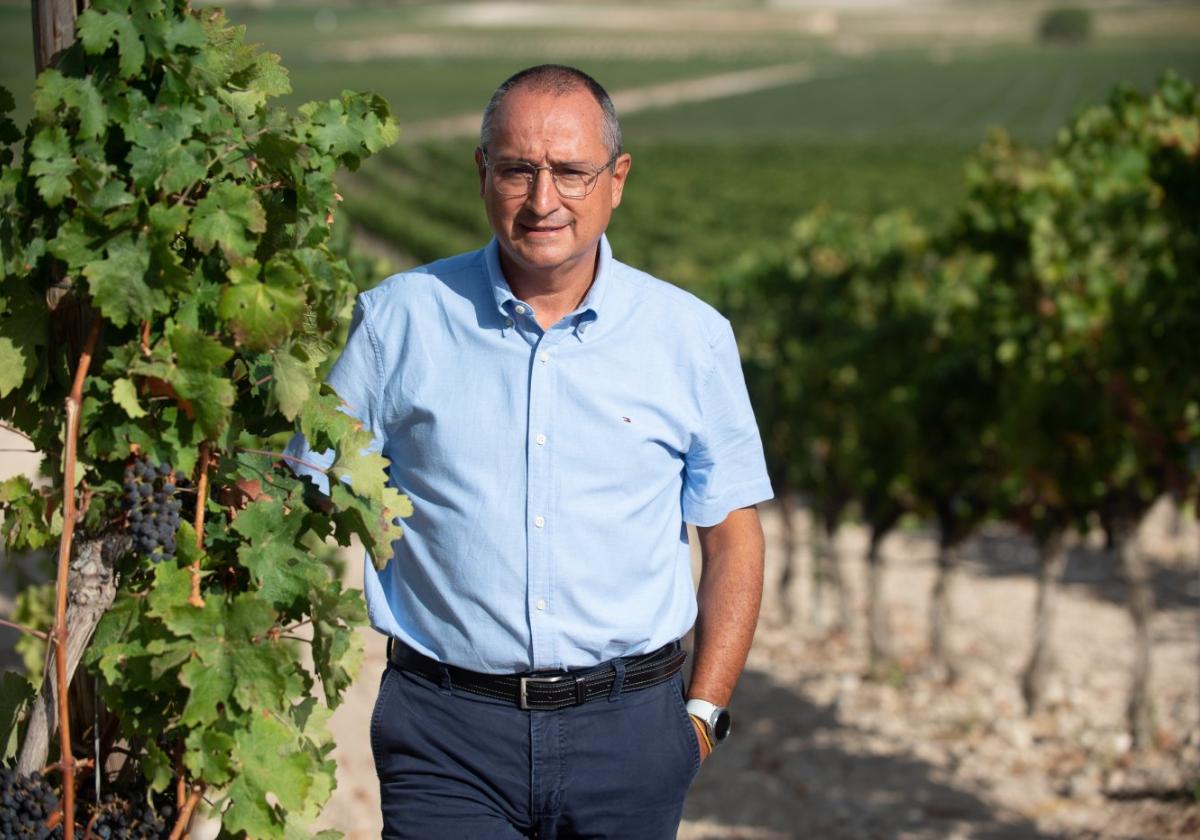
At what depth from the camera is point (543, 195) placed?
2.39 metres

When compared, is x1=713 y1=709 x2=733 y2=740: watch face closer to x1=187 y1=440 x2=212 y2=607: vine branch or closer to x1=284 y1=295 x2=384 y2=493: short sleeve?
x1=284 y1=295 x2=384 y2=493: short sleeve

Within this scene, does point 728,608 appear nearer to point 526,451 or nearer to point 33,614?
point 526,451

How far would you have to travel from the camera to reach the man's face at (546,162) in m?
2.41

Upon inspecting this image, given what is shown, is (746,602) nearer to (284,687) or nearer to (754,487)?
(754,487)

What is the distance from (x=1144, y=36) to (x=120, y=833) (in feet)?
486

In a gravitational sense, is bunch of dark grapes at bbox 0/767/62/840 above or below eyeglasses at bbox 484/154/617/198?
below

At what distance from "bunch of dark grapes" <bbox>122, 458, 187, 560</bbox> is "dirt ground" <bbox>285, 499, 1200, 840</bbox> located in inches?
153

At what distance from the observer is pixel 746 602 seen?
2703 millimetres

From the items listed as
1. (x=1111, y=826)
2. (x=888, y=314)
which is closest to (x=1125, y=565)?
(x=1111, y=826)

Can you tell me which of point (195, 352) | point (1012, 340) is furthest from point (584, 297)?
point (1012, 340)

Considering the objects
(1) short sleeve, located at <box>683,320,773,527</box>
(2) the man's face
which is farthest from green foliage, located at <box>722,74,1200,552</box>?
(2) the man's face

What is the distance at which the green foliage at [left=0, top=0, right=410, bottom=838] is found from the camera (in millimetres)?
1994

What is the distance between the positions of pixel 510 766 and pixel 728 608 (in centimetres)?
53

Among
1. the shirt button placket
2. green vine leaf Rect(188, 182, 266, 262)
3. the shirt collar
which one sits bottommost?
the shirt button placket
